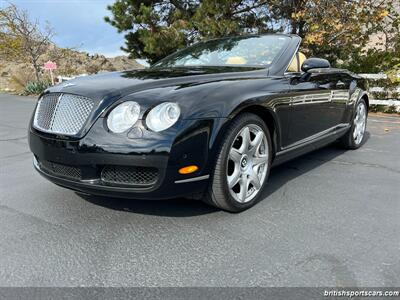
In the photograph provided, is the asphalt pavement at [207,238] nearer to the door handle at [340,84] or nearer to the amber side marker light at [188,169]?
the amber side marker light at [188,169]

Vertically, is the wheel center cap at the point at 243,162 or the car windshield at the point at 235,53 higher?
the car windshield at the point at 235,53

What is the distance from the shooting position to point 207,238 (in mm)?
2631

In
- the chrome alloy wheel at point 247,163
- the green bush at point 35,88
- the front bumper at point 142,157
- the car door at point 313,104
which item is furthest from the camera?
the green bush at point 35,88

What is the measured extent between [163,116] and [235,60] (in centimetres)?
159

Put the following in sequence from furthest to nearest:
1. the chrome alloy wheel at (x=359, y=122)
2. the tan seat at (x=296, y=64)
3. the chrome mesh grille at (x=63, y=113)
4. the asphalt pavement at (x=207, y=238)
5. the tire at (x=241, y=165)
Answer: the chrome alloy wheel at (x=359, y=122) < the tan seat at (x=296, y=64) < the tire at (x=241, y=165) < the chrome mesh grille at (x=63, y=113) < the asphalt pavement at (x=207, y=238)

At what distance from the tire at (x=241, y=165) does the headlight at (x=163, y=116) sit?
0.44 metres

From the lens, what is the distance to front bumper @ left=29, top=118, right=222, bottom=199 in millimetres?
2508

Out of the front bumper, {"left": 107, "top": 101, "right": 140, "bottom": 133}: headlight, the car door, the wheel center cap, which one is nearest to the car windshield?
the car door

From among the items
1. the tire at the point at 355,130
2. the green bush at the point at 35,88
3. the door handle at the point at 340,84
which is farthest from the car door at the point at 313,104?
the green bush at the point at 35,88

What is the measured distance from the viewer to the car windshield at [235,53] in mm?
3791

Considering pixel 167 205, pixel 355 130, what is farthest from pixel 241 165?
pixel 355 130

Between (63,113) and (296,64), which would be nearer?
(63,113)

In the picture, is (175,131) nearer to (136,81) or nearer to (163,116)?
(163,116)

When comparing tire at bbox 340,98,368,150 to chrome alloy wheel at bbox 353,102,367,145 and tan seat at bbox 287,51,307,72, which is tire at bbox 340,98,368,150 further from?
tan seat at bbox 287,51,307,72
